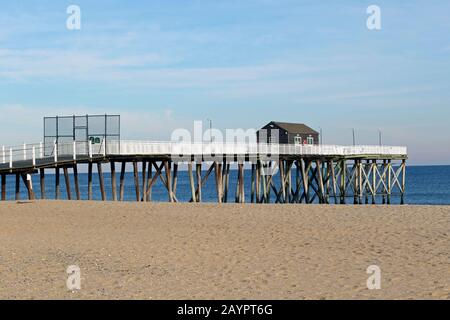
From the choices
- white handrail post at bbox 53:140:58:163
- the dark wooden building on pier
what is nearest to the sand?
white handrail post at bbox 53:140:58:163

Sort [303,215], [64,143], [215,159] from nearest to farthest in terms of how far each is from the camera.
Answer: [303,215]
[64,143]
[215,159]

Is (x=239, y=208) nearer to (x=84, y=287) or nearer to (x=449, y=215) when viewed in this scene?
(x=449, y=215)

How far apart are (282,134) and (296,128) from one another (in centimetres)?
251

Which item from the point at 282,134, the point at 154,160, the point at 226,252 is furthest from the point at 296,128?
the point at 226,252

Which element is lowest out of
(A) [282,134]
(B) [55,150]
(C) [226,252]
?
(C) [226,252]

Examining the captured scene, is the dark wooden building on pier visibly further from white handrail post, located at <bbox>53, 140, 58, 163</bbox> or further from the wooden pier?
white handrail post, located at <bbox>53, 140, 58, 163</bbox>

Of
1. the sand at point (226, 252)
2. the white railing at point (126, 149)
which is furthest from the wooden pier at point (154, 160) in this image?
the sand at point (226, 252)

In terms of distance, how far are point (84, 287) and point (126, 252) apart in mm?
3719

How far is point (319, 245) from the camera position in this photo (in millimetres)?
16281

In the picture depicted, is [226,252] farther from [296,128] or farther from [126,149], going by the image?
[296,128]

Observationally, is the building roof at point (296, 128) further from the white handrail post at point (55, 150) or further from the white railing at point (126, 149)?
A: the white handrail post at point (55, 150)

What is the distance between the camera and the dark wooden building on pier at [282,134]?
49.2 m

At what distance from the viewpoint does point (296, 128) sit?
51.4 metres
